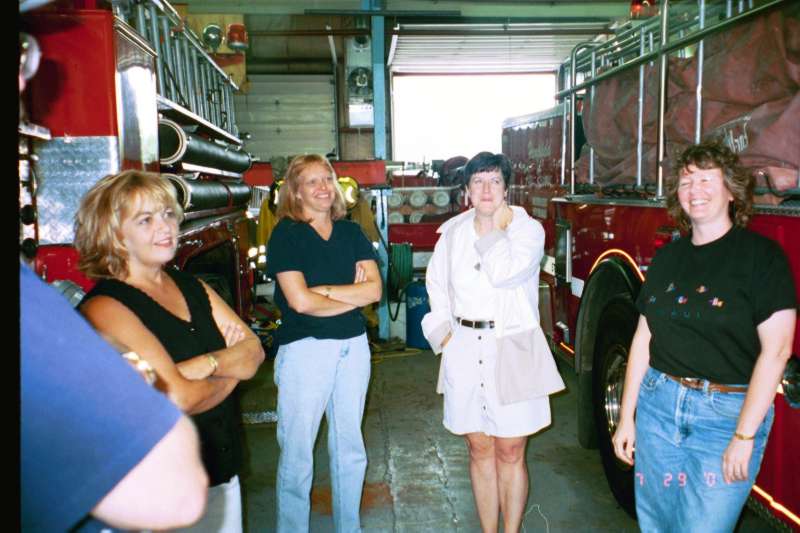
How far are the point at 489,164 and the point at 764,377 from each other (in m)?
1.44

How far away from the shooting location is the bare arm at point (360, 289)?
9.47 ft

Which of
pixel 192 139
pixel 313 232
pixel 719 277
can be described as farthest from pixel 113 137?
pixel 719 277

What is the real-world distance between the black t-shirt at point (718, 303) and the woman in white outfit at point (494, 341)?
624 mm

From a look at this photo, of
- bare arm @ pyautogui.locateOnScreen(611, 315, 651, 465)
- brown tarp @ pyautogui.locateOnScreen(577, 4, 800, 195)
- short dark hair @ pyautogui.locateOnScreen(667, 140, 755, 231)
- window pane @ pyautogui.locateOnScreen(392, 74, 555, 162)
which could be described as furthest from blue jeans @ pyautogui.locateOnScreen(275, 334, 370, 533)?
window pane @ pyautogui.locateOnScreen(392, 74, 555, 162)

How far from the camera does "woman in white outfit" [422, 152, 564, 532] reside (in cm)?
277

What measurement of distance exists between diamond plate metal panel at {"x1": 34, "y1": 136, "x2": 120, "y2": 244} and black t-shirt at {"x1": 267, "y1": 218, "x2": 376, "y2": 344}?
0.81 meters

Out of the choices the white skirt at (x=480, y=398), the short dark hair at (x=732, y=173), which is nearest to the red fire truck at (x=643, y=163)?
the short dark hair at (x=732, y=173)

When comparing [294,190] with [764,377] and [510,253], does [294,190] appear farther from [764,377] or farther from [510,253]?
[764,377]

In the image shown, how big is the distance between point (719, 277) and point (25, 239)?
8.12 feet

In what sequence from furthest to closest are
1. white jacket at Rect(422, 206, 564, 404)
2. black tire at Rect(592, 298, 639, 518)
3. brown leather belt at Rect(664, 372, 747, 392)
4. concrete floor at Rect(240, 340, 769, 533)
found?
concrete floor at Rect(240, 340, 769, 533) → black tire at Rect(592, 298, 639, 518) → white jacket at Rect(422, 206, 564, 404) → brown leather belt at Rect(664, 372, 747, 392)

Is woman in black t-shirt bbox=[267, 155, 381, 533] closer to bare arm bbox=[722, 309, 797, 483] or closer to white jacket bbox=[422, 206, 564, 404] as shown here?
white jacket bbox=[422, 206, 564, 404]

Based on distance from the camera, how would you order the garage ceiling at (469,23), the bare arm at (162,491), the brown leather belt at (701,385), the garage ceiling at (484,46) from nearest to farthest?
the bare arm at (162,491) → the brown leather belt at (701,385) → the garage ceiling at (469,23) → the garage ceiling at (484,46)

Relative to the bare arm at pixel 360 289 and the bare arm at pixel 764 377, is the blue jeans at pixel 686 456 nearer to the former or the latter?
the bare arm at pixel 764 377

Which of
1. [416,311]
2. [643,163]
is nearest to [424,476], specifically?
[643,163]
